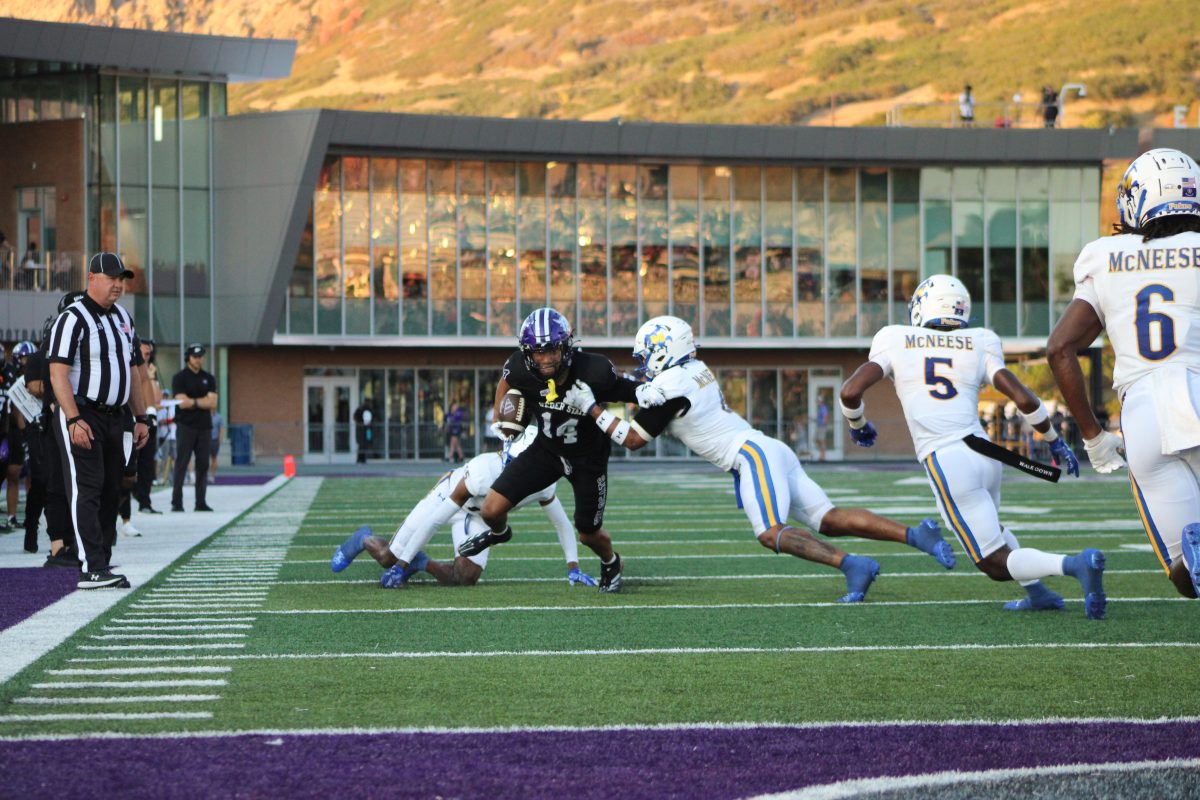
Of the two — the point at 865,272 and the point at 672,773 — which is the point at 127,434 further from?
the point at 865,272

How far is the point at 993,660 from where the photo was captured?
6.53 m

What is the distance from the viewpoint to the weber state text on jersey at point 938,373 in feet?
26.5

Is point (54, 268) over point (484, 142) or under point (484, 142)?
under

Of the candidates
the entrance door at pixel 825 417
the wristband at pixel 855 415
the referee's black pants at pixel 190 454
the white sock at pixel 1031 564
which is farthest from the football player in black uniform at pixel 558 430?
the entrance door at pixel 825 417

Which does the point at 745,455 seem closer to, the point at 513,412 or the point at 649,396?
the point at 649,396

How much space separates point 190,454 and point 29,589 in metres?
7.08

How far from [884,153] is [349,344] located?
14799 mm

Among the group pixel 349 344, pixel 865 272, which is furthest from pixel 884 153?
pixel 349 344

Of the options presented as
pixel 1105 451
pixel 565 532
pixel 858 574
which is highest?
pixel 1105 451

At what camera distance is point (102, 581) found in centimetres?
905

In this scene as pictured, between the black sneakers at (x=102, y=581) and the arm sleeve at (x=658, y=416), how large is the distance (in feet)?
10.1

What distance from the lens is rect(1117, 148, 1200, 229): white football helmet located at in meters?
5.53

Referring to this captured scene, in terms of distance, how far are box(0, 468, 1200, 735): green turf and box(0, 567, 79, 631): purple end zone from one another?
1.45 feet

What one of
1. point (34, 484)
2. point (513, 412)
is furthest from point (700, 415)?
point (34, 484)
